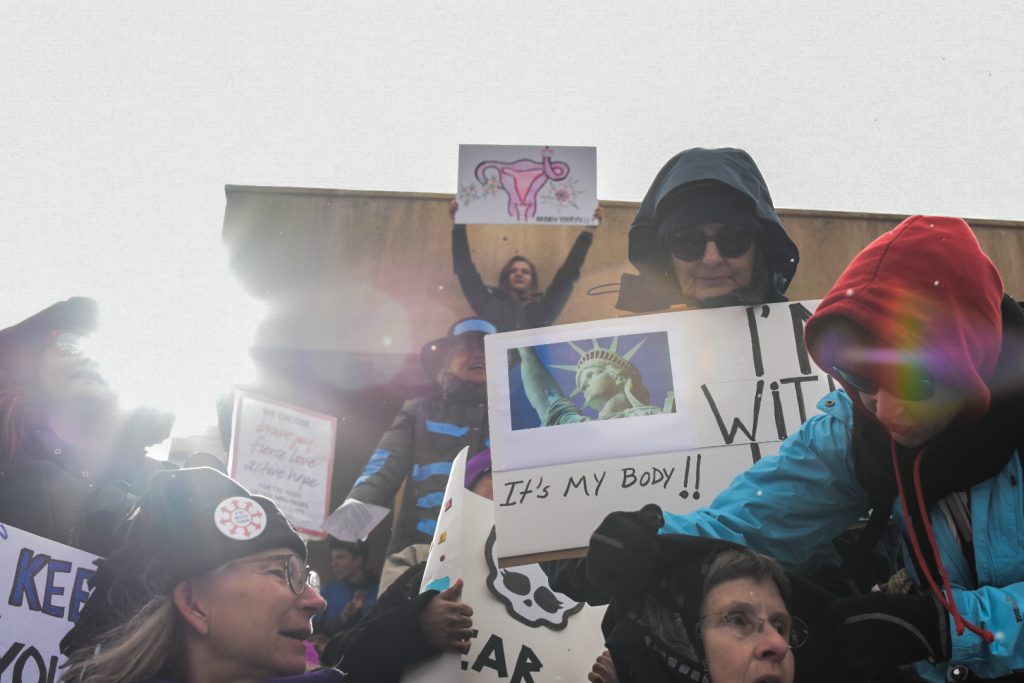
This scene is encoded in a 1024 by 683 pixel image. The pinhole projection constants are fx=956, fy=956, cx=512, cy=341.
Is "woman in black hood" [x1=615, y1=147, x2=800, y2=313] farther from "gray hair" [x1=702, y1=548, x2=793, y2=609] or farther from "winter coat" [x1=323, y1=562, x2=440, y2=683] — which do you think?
"winter coat" [x1=323, y1=562, x2=440, y2=683]

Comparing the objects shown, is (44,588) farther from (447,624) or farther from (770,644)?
(770,644)

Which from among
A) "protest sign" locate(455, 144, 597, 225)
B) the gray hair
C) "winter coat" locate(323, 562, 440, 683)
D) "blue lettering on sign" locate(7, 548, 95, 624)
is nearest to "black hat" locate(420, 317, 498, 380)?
"protest sign" locate(455, 144, 597, 225)

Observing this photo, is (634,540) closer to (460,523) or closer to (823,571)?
(823,571)

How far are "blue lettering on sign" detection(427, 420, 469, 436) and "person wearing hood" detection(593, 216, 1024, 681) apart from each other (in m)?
3.38

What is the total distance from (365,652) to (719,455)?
1.17 m

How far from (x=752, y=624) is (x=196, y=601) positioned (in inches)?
55.1

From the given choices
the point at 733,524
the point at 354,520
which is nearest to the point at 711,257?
the point at 733,524

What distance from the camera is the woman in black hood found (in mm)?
2945

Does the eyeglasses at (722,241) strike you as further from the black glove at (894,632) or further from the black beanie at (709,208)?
the black glove at (894,632)

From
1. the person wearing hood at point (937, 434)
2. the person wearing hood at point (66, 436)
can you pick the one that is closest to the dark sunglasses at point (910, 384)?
the person wearing hood at point (937, 434)

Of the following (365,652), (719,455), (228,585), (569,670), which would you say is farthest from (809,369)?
(228,585)

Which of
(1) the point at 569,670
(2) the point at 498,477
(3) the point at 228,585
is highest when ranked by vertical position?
(2) the point at 498,477

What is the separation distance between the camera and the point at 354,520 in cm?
518

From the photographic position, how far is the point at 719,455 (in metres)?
2.54
